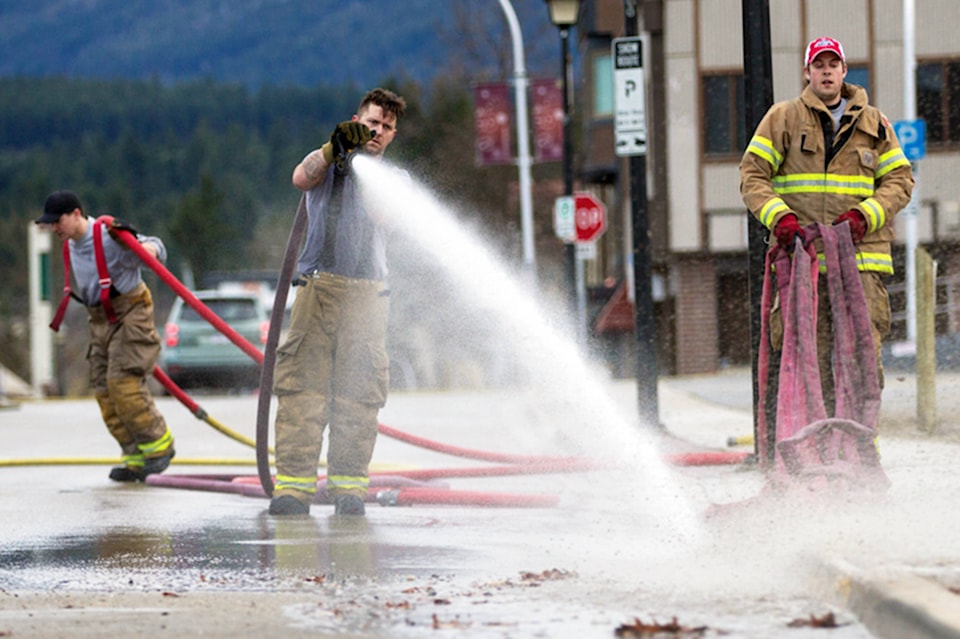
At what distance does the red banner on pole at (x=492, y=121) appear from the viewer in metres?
29.4

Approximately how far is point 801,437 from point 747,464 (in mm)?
3264

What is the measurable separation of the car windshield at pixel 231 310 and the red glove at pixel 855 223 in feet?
64.3

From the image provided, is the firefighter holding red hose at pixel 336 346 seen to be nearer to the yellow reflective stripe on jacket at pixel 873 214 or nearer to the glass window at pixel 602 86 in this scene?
the yellow reflective stripe on jacket at pixel 873 214

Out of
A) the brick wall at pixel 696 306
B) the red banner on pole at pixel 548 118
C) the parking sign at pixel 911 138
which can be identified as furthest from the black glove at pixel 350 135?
the brick wall at pixel 696 306

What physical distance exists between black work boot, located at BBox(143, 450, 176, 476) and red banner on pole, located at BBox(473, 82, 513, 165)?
19.4 meters

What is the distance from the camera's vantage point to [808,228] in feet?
22.5

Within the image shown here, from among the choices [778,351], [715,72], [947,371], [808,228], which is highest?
[715,72]

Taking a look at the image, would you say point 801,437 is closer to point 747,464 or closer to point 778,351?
point 778,351

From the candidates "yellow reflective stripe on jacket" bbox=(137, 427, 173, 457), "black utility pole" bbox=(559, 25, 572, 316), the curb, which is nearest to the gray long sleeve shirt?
"yellow reflective stripe on jacket" bbox=(137, 427, 173, 457)

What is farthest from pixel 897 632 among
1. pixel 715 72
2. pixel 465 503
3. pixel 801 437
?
pixel 715 72

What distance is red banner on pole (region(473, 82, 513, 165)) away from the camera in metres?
29.4

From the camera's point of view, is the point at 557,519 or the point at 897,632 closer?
the point at 897,632

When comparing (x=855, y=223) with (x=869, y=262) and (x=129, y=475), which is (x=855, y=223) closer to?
(x=869, y=262)

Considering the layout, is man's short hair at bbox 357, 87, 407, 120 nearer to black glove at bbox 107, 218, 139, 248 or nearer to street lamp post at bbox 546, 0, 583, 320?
black glove at bbox 107, 218, 139, 248
